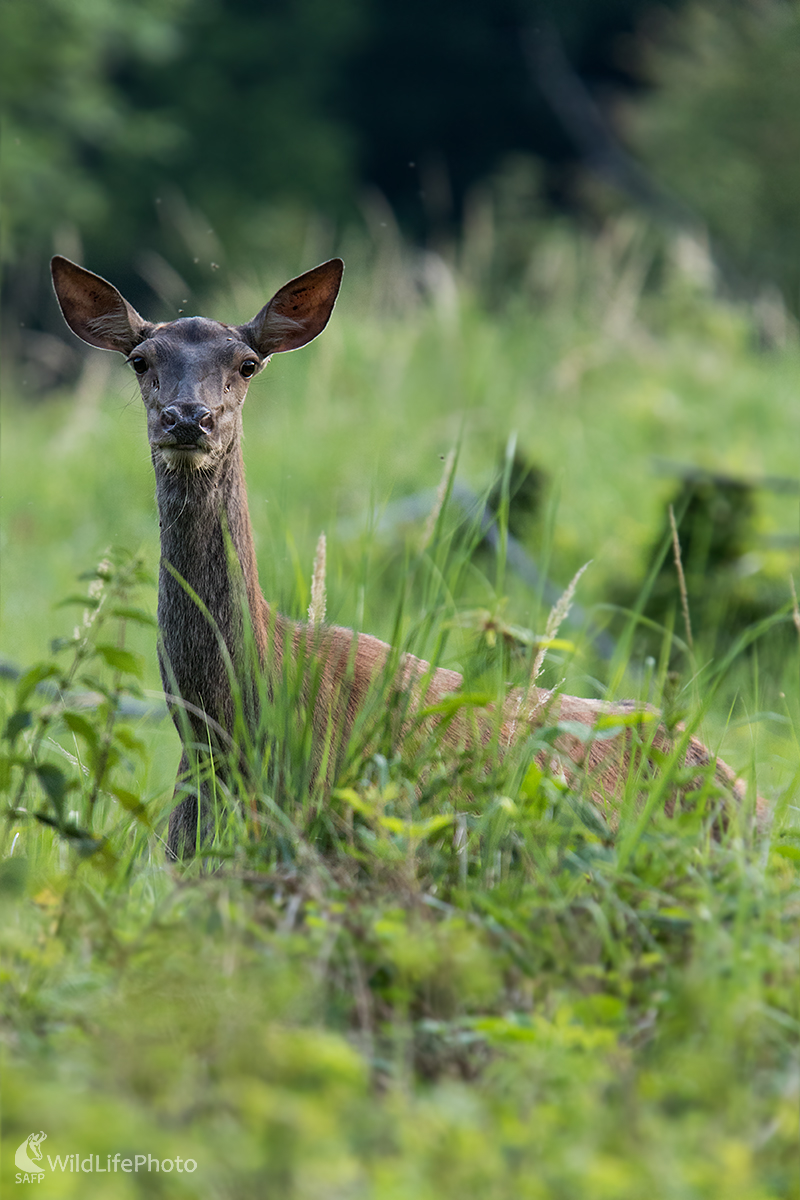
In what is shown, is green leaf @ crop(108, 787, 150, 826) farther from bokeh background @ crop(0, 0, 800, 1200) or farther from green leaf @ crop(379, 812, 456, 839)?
green leaf @ crop(379, 812, 456, 839)

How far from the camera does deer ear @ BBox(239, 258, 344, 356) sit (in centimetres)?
378

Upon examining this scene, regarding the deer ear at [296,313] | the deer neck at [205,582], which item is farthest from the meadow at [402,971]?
the deer ear at [296,313]

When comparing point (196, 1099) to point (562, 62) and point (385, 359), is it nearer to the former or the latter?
point (385, 359)

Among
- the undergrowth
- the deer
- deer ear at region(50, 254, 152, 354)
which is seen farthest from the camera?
deer ear at region(50, 254, 152, 354)

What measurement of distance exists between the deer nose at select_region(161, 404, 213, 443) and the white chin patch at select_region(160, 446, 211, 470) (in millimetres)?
33

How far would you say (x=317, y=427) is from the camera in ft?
28.4

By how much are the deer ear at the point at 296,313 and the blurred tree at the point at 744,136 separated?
47.7 ft

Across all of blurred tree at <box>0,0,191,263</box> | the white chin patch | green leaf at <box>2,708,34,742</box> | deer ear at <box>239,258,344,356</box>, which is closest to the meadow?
green leaf at <box>2,708,34,742</box>

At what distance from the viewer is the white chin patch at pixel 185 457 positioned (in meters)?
3.27

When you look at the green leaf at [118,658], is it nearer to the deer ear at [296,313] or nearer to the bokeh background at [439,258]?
the bokeh background at [439,258]

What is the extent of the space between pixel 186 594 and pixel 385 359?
22.3 feet

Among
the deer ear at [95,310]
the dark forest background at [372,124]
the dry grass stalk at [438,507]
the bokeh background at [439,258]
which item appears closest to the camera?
the dry grass stalk at [438,507]

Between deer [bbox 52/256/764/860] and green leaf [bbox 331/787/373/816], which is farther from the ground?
deer [bbox 52/256/764/860]

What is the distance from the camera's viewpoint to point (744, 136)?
18.6 m
